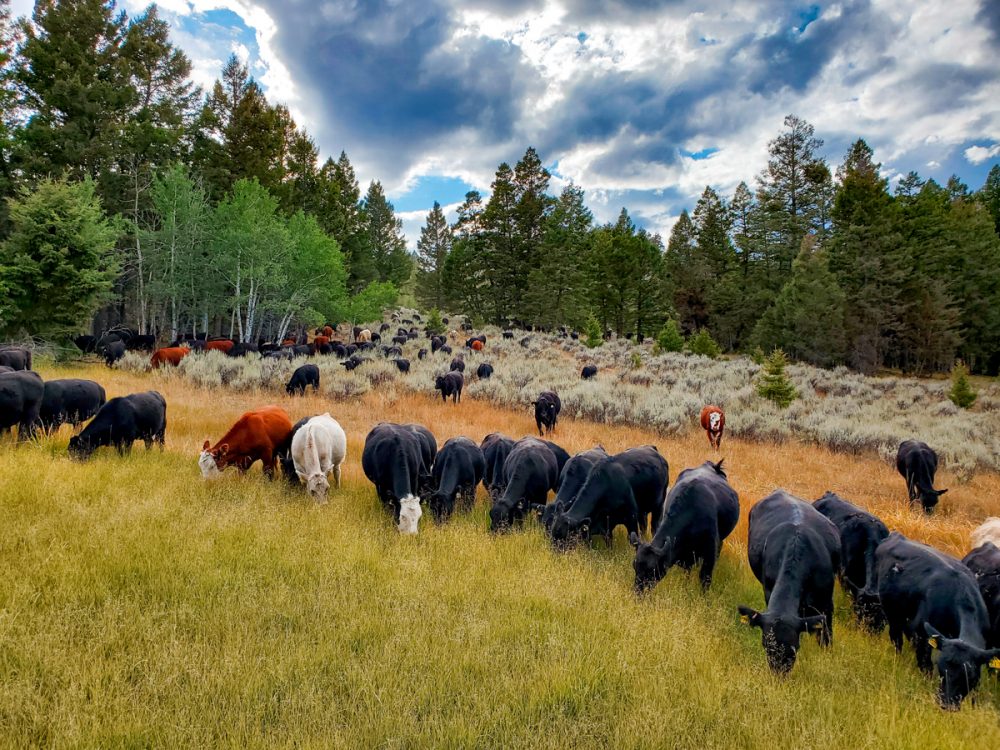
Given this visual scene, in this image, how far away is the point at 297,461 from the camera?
777 cm

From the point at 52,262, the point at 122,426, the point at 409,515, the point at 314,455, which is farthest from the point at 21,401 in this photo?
the point at 52,262

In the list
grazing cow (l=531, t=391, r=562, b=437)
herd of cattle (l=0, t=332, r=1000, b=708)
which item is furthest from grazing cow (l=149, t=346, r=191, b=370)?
grazing cow (l=531, t=391, r=562, b=437)

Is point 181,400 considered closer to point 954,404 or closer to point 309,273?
point 309,273

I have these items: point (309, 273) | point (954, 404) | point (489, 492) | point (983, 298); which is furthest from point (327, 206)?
point (983, 298)

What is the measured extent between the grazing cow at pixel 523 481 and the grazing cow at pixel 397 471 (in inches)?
48.6

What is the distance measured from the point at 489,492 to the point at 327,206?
129 feet

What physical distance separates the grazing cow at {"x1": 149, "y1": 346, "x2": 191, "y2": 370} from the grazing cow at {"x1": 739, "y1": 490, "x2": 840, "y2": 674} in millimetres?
21874

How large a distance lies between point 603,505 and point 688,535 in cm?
132

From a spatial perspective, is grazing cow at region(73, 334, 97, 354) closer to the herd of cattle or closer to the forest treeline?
the herd of cattle

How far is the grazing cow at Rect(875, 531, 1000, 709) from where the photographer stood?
368 centimetres

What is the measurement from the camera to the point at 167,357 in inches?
774

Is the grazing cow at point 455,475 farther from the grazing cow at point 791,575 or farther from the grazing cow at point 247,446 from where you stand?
the grazing cow at point 791,575

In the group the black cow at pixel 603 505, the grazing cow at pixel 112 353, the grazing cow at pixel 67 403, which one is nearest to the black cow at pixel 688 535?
the black cow at pixel 603 505

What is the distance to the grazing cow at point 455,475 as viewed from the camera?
23.3 feet
